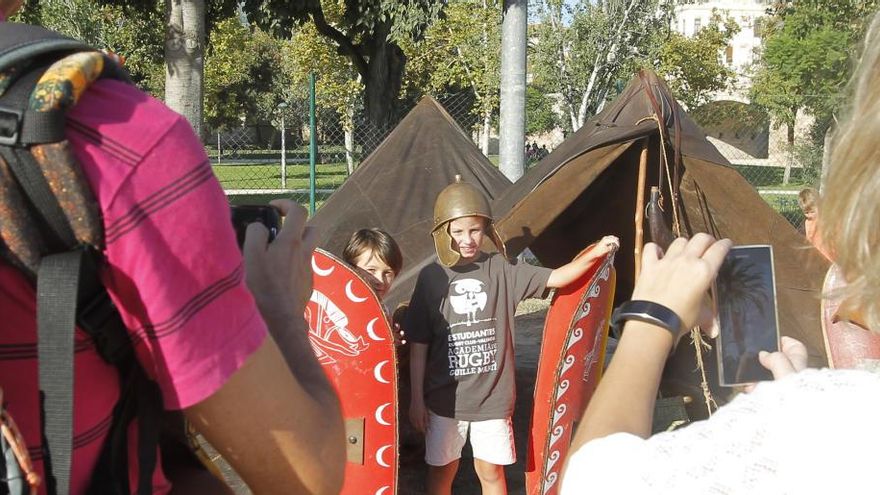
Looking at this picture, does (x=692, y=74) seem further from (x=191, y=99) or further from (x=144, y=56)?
(x=191, y=99)

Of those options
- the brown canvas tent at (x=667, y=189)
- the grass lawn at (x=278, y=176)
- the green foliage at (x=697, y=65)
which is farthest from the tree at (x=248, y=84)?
the brown canvas tent at (x=667, y=189)

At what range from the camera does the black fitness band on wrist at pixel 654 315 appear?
4.16 ft

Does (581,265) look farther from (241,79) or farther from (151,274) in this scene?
(241,79)

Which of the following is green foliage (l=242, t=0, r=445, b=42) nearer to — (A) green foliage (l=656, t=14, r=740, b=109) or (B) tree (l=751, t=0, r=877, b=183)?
(B) tree (l=751, t=0, r=877, b=183)

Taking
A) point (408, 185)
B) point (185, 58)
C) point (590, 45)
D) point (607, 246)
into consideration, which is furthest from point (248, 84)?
point (607, 246)

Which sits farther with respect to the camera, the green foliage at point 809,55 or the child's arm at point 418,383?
the green foliage at point 809,55

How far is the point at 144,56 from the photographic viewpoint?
24.1 m

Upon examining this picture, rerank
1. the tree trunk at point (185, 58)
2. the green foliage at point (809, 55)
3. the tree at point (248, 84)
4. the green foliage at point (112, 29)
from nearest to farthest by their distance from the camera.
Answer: the tree trunk at point (185, 58), the green foliage at point (809, 55), the green foliage at point (112, 29), the tree at point (248, 84)

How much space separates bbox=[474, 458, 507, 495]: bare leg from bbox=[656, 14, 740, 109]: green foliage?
86.5ft

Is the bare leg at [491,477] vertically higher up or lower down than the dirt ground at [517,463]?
higher up

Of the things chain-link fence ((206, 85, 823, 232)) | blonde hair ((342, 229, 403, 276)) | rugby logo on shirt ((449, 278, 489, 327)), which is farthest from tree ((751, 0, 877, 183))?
blonde hair ((342, 229, 403, 276))

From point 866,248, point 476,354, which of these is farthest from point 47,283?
point 476,354

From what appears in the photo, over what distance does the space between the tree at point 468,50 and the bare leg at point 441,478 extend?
→ 20.6 metres

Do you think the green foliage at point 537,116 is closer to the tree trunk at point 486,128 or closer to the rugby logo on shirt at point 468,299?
the tree trunk at point 486,128
